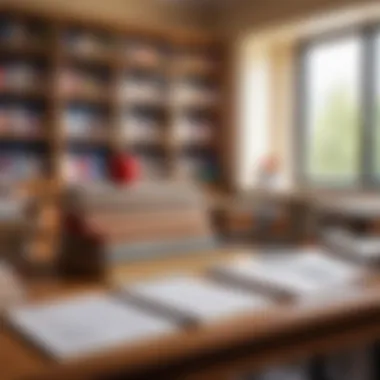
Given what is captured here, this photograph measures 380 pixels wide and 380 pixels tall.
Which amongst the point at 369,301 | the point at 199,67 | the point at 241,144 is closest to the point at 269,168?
the point at 241,144

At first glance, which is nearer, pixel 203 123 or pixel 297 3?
pixel 297 3

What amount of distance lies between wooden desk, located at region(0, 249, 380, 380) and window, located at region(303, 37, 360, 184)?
2424 mm

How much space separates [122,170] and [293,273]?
44 centimetres

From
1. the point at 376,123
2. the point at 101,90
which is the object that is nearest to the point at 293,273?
the point at 376,123

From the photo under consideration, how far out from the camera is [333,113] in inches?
123

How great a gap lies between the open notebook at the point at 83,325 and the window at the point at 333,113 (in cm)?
244

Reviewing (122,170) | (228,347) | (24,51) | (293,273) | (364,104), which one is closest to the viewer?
(228,347)

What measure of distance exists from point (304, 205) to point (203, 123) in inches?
97.7

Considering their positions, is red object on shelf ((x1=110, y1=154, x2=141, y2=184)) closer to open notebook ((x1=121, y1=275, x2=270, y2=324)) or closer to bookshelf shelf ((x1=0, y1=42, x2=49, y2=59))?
open notebook ((x1=121, y1=275, x2=270, y2=324))

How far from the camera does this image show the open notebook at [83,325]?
527 millimetres

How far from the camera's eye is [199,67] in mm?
4012

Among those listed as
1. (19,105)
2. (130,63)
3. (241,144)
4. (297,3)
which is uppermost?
(297,3)

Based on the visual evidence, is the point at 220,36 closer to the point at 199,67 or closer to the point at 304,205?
the point at 199,67

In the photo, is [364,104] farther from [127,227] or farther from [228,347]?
[228,347]
